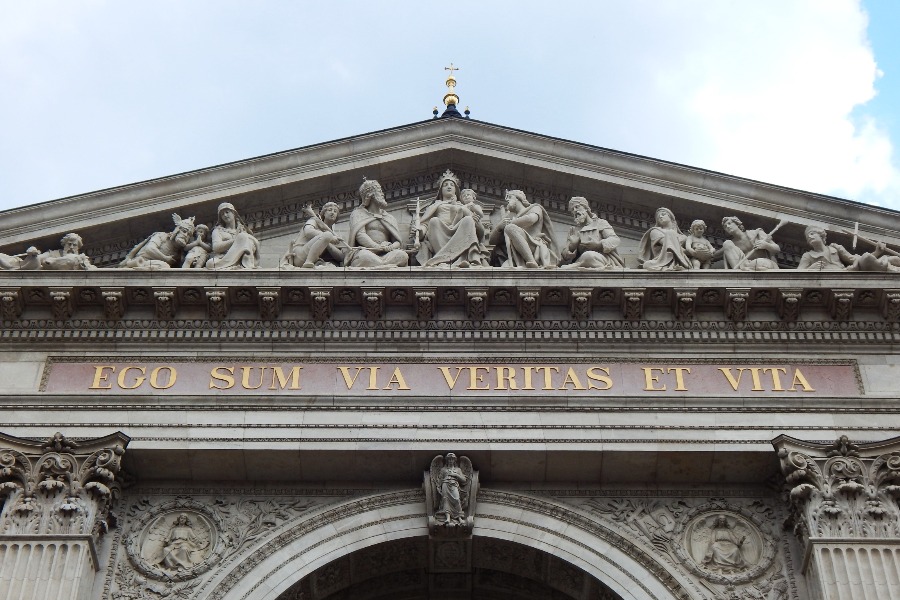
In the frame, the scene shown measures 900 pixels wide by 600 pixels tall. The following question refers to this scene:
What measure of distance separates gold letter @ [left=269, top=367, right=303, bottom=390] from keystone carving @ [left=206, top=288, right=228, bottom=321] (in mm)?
1127

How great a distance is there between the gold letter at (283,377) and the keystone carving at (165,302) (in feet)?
5.65

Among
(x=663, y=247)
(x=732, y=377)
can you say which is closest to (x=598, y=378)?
(x=732, y=377)

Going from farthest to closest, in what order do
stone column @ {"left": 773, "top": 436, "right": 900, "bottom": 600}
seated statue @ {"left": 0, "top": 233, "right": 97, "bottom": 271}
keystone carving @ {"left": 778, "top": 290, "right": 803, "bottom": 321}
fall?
seated statue @ {"left": 0, "top": 233, "right": 97, "bottom": 271} < keystone carving @ {"left": 778, "top": 290, "right": 803, "bottom": 321} < stone column @ {"left": 773, "top": 436, "right": 900, "bottom": 600}

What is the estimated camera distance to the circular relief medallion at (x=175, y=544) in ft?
64.4

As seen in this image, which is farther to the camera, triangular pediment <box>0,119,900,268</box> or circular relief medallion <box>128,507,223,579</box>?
triangular pediment <box>0,119,900,268</box>

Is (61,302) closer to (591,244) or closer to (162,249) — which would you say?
(162,249)

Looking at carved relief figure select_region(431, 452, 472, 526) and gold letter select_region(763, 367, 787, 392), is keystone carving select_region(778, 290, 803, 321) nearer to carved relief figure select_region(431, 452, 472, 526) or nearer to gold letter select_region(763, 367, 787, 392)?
gold letter select_region(763, 367, 787, 392)

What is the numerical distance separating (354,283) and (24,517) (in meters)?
5.44

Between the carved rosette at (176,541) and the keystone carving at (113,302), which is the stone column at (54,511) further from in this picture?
the keystone carving at (113,302)

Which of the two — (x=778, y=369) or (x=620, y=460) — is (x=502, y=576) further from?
(x=778, y=369)

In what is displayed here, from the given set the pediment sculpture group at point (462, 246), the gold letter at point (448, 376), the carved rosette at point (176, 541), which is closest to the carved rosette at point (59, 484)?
the carved rosette at point (176, 541)

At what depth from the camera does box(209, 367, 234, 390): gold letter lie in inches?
826

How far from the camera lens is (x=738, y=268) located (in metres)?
22.1

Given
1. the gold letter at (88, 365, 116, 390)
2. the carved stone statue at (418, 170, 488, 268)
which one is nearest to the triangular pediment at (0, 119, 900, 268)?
the carved stone statue at (418, 170, 488, 268)
